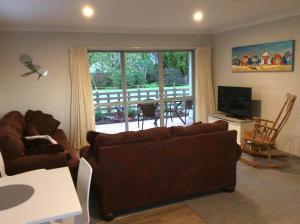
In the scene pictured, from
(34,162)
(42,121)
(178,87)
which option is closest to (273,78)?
(178,87)

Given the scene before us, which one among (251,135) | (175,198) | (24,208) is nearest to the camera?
(24,208)

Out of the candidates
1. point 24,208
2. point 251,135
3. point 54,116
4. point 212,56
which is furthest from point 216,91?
point 24,208

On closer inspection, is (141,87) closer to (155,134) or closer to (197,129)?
(197,129)

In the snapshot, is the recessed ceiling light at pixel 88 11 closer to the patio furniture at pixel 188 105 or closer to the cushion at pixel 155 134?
the cushion at pixel 155 134

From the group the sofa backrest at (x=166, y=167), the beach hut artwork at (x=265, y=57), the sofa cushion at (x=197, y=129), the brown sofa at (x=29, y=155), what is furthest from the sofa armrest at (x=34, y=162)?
the beach hut artwork at (x=265, y=57)

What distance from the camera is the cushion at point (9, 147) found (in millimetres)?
2926

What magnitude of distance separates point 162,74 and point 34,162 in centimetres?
386

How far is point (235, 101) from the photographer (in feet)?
17.7

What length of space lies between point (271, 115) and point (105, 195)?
11.8 ft

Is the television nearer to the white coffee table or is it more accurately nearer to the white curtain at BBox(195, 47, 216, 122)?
the white curtain at BBox(195, 47, 216, 122)

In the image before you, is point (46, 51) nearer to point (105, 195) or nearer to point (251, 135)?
point (105, 195)

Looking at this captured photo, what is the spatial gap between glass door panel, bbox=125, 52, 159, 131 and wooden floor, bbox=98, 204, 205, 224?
3.42 meters

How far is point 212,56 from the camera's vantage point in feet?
20.8

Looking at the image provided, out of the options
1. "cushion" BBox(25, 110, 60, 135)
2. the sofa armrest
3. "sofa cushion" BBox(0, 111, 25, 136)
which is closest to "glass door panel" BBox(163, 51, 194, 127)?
"cushion" BBox(25, 110, 60, 135)
